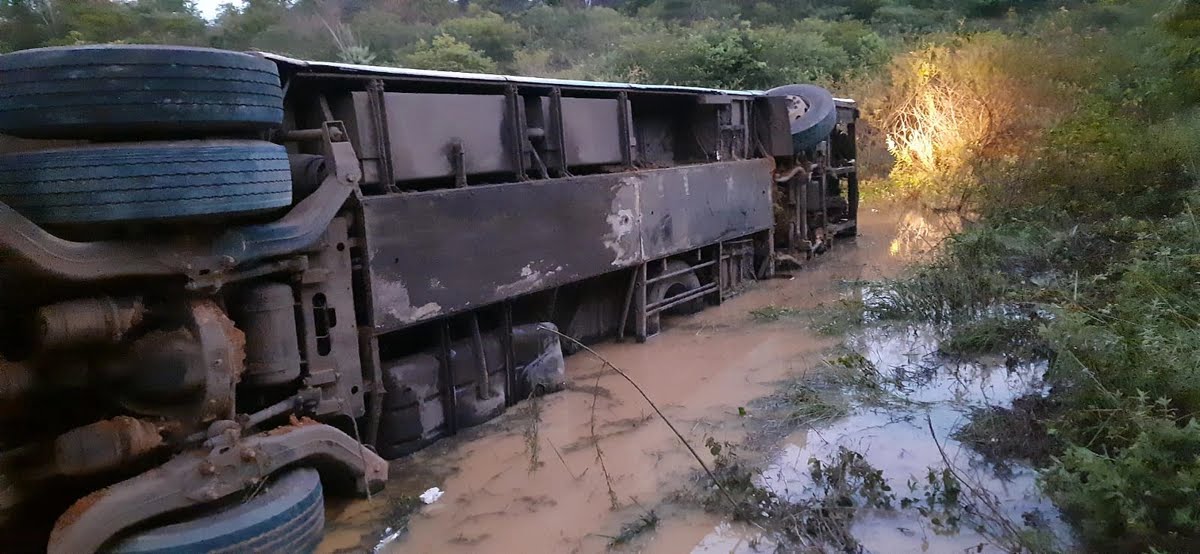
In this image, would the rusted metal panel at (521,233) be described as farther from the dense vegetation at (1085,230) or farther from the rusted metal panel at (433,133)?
the dense vegetation at (1085,230)

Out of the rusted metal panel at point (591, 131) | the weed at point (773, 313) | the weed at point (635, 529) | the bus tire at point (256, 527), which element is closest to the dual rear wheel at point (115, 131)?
the bus tire at point (256, 527)

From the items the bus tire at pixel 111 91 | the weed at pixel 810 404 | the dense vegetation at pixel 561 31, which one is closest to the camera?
the bus tire at pixel 111 91

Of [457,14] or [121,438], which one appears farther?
[457,14]

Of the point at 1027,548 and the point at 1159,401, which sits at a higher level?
the point at 1159,401

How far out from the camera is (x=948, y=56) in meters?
17.2

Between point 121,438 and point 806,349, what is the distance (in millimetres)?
5229

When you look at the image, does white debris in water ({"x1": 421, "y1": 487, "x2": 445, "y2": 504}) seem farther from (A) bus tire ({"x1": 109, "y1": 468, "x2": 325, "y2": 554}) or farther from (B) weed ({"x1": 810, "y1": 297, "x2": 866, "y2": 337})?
(B) weed ({"x1": 810, "y1": 297, "x2": 866, "y2": 337})

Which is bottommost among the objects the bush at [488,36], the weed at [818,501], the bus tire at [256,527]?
the weed at [818,501]

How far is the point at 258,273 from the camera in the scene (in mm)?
3965

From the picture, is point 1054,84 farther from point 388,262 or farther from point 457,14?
point 457,14

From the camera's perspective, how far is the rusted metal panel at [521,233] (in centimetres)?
485

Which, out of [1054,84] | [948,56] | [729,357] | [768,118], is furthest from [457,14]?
[729,357]

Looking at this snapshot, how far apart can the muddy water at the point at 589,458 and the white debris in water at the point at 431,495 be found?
0.14 feet

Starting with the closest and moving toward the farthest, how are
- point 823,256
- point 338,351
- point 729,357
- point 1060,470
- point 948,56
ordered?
point 1060,470
point 338,351
point 729,357
point 823,256
point 948,56
